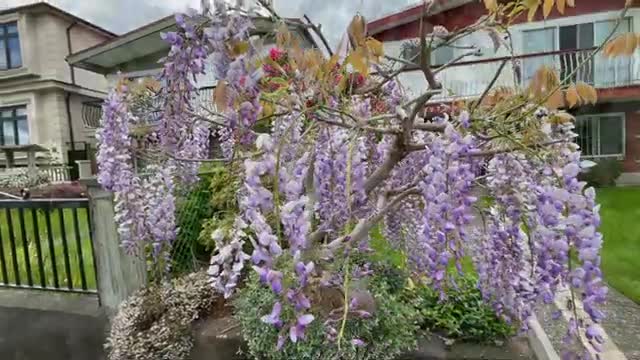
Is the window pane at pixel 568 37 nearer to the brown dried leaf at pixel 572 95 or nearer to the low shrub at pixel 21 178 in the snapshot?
the brown dried leaf at pixel 572 95

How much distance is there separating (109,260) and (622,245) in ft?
16.1

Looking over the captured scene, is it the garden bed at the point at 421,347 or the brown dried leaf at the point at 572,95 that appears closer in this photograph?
the brown dried leaf at the point at 572,95

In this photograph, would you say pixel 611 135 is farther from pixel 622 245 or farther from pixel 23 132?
pixel 23 132

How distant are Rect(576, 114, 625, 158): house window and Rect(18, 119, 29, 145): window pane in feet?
51.0

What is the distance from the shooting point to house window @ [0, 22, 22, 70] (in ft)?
44.5

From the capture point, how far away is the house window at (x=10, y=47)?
13562 millimetres

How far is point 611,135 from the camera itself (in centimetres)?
985

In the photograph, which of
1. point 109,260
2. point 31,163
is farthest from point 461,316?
point 31,163

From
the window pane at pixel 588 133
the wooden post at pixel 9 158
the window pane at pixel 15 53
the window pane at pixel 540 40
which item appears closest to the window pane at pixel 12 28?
the window pane at pixel 15 53

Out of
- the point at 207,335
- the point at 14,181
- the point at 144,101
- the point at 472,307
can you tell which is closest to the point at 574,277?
the point at 472,307

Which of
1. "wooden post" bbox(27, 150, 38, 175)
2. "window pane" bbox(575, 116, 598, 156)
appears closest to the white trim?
"window pane" bbox(575, 116, 598, 156)

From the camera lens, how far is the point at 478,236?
6.07ft

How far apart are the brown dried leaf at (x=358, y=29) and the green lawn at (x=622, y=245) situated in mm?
2472

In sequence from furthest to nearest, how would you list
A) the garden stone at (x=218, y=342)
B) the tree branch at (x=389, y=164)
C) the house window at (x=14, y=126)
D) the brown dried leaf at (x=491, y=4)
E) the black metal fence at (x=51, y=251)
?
the house window at (x=14, y=126)
the black metal fence at (x=51, y=251)
the garden stone at (x=218, y=342)
the tree branch at (x=389, y=164)
the brown dried leaf at (x=491, y=4)
